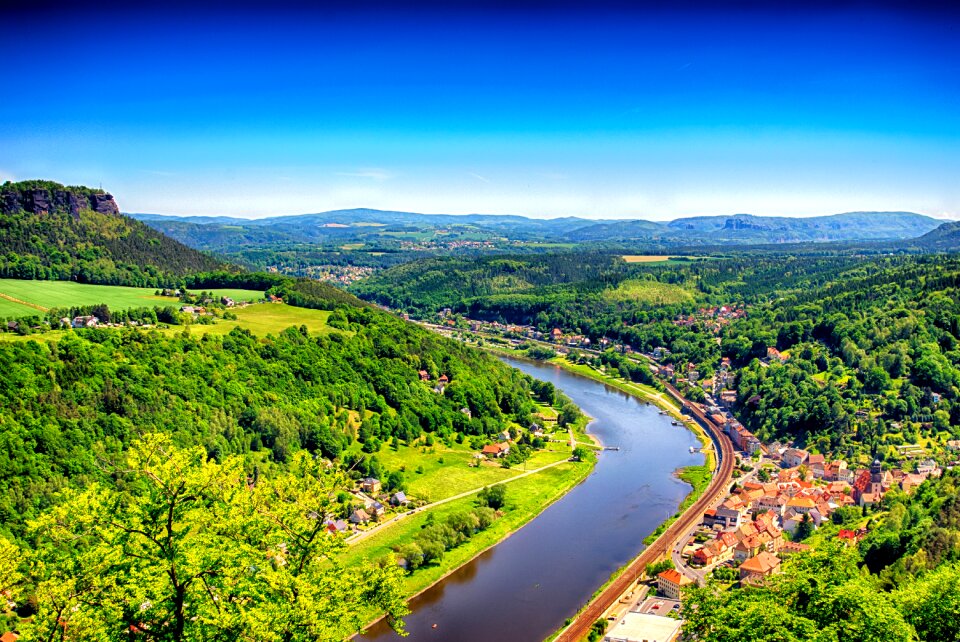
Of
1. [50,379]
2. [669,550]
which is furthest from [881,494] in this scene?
[50,379]

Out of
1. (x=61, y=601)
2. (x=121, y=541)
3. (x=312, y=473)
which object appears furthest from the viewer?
(x=312, y=473)

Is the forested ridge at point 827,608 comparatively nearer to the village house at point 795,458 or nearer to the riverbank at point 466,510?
the riverbank at point 466,510

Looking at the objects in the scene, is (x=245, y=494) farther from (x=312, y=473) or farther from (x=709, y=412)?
(x=709, y=412)

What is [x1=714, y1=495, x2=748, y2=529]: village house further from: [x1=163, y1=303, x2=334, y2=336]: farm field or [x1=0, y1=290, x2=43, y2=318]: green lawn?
[x1=0, y1=290, x2=43, y2=318]: green lawn

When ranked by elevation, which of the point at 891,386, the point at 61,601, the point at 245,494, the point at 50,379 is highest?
the point at 245,494

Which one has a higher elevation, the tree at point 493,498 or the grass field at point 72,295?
the grass field at point 72,295

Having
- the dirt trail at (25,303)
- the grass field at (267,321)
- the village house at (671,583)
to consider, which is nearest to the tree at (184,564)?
the village house at (671,583)
